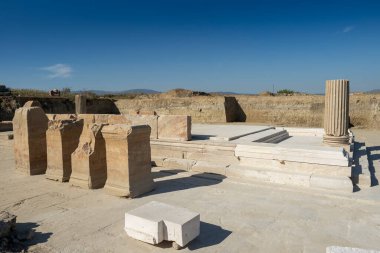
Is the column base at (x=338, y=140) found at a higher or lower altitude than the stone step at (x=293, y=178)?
higher

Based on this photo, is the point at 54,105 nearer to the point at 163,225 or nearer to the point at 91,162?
the point at 91,162

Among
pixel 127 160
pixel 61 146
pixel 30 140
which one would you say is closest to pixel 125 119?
pixel 61 146

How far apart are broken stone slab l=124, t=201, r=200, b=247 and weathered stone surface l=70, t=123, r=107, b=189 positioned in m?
2.30

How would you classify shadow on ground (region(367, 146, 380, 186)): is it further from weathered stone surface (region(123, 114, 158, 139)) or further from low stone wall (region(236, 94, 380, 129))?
low stone wall (region(236, 94, 380, 129))

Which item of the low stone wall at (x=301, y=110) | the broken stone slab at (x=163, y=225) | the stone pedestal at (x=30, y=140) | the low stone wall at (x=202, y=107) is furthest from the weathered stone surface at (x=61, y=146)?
the low stone wall at (x=301, y=110)

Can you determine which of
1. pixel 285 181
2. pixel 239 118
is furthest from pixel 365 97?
pixel 285 181

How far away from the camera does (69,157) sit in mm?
6379

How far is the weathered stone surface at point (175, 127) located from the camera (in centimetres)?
791

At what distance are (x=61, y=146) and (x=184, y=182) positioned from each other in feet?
9.04

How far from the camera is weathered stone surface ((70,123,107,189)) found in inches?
223

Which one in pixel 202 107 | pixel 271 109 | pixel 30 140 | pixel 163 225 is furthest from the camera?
pixel 202 107

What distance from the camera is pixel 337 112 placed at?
Result: 24.9ft

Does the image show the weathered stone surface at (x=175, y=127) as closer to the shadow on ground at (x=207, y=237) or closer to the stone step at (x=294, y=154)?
the stone step at (x=294, y=154)

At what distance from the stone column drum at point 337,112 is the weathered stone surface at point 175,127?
376 centimetres
